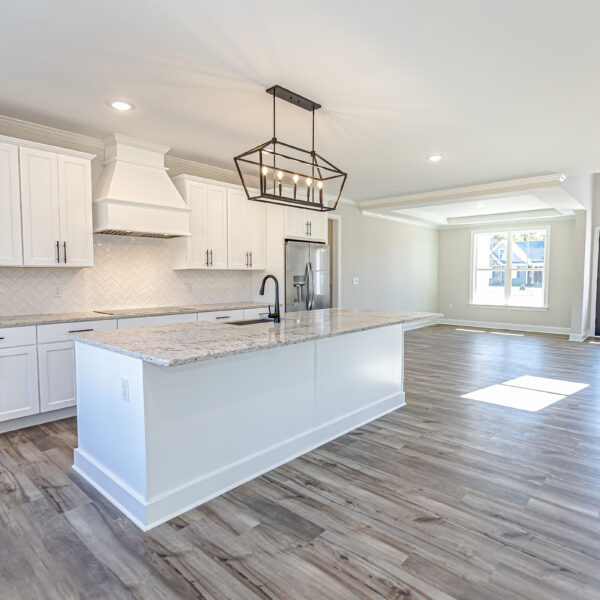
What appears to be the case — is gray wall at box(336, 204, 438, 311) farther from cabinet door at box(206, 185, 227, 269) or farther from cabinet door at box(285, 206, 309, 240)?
cabinet door at box(206, 185, 227, 269)

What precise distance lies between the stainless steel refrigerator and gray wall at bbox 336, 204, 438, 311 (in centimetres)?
110

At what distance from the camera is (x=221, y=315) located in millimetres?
4570

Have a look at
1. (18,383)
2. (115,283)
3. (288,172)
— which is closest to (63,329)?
(18,383)

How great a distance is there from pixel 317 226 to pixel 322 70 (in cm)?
326

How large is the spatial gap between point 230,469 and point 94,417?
2.83 feet

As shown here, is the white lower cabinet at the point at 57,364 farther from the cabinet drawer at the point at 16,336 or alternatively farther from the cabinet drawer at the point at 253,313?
the cabinet drawer at the point at 253,313

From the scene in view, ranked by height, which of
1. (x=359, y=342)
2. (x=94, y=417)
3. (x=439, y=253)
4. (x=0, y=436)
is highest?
(x=439, y=253)

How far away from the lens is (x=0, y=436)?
10.3ft

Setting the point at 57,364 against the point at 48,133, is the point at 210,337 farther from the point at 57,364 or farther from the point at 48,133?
the point at 48,133

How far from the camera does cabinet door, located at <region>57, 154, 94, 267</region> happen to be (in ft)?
11.8

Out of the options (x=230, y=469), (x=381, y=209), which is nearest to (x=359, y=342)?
(x=230, y=469)

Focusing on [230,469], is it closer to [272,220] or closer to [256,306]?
[256,306]

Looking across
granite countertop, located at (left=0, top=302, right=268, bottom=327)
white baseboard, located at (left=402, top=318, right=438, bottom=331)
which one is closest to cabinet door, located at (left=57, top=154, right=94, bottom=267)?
granite countertop, located at (left=0, top=302, right=268, bottom=327)

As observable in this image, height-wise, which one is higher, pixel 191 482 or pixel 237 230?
pixel 237 230
